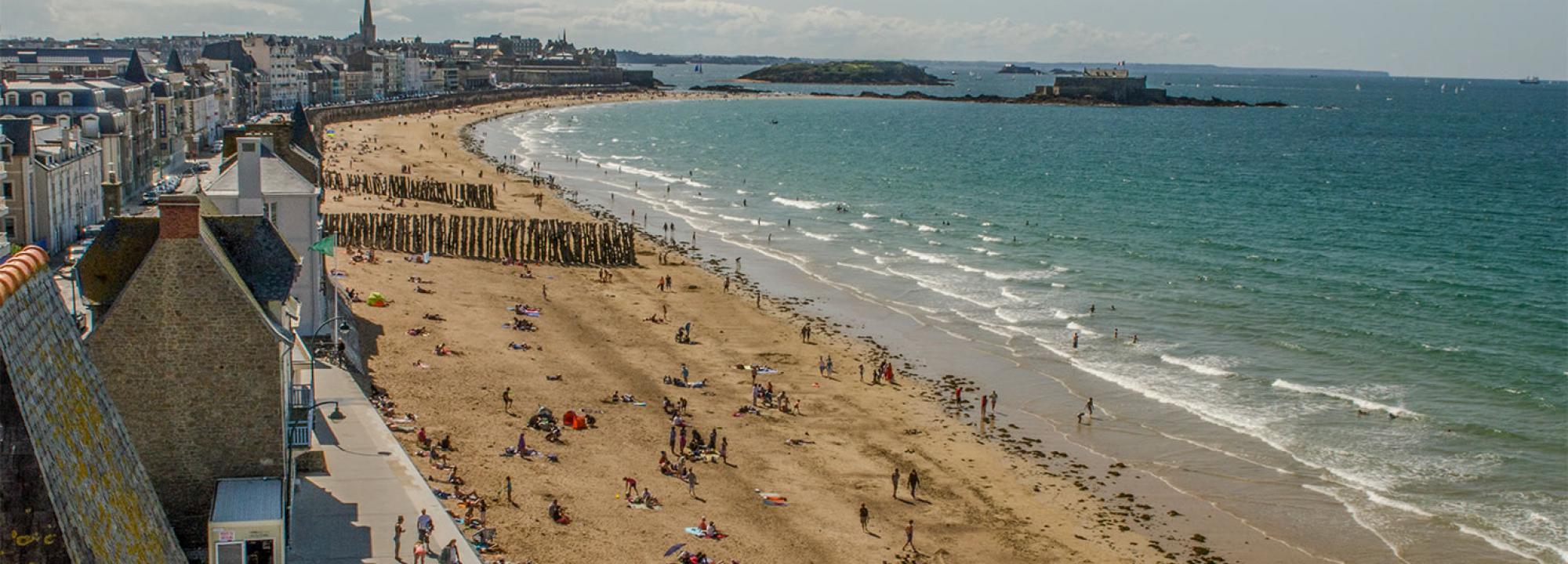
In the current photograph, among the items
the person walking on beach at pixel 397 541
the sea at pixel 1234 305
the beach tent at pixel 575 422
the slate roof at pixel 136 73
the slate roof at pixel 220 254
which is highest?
the slate roof at pixel 136 73

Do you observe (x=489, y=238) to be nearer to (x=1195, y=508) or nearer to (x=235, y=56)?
(x=1195, y=508)

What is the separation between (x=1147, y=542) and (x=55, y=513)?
26612mm

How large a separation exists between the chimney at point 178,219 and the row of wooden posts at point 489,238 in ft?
132

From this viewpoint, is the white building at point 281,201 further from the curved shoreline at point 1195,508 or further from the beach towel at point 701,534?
the curved shoreline at point 1195,508

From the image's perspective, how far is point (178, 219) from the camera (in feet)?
63.0

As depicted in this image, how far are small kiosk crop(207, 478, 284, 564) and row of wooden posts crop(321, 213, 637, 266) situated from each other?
39.6m

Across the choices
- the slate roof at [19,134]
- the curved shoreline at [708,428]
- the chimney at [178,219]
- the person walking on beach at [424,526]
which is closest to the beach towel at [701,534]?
the curved shoreline at [708,428]

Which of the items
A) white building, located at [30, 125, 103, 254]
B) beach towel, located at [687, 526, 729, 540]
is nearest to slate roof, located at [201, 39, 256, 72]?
white building, located at [30, 125, 103, 254]

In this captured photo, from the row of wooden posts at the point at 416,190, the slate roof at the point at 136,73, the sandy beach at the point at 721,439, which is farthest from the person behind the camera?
the slate roof at the point at 136,73

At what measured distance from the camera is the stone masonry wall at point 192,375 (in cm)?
1922

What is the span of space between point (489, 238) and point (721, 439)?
28.6 meters

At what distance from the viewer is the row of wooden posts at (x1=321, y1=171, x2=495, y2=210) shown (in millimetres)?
78750

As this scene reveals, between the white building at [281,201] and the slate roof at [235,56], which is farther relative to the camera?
the slate roof at [235,56]

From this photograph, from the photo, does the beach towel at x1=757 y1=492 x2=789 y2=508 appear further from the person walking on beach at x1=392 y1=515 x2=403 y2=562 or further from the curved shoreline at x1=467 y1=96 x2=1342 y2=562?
the person walking on beach at x1=392 y1=515 x2=403 y2=562
